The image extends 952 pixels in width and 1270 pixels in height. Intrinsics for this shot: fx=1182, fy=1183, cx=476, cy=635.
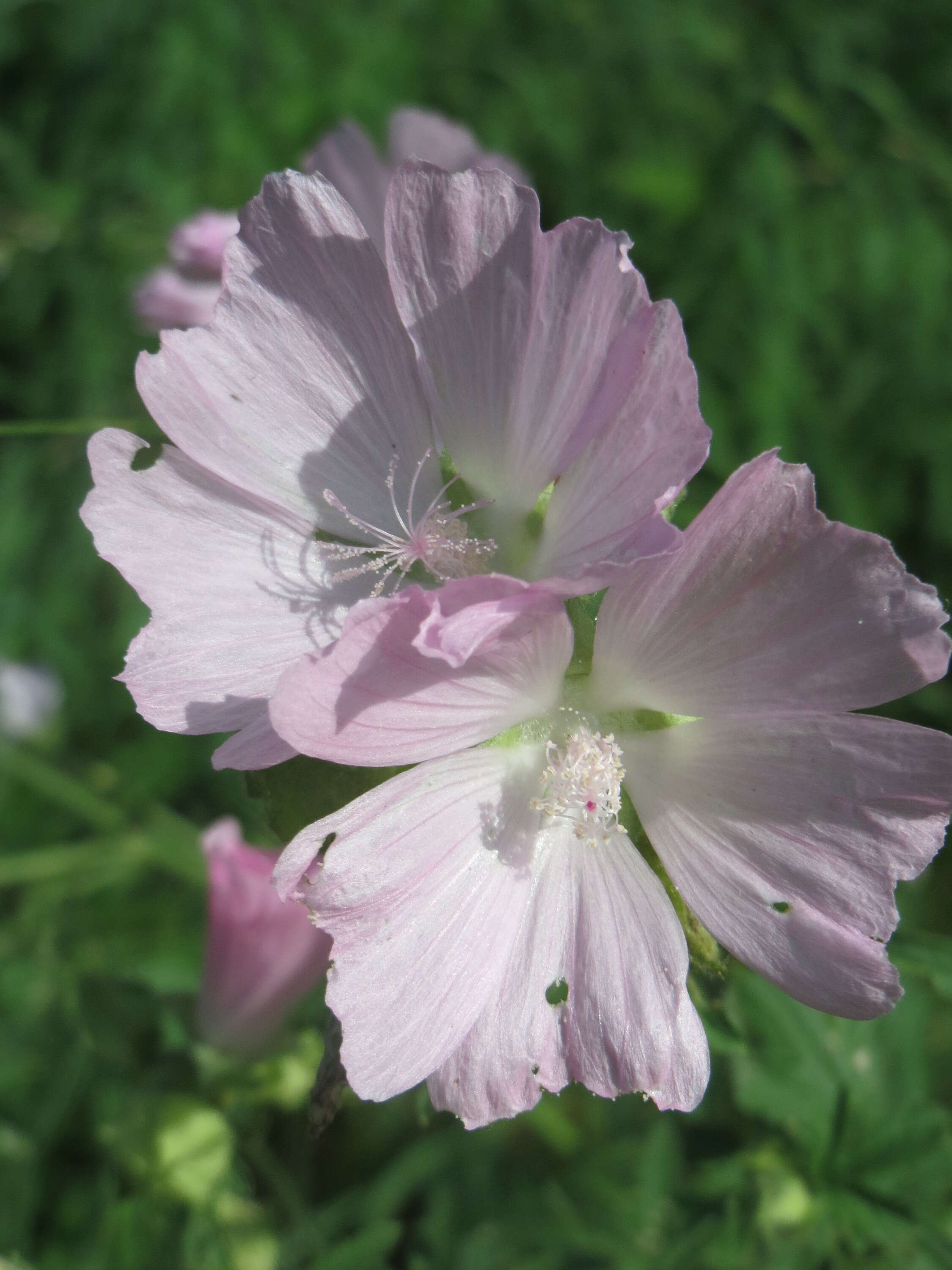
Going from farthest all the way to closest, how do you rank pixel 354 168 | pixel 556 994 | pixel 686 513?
pixel 686 513
pixel 354 168
pixel 556 994

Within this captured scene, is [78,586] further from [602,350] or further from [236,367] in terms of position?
[602,350]

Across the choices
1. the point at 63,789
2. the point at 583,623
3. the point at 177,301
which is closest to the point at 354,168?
the point at 177,301

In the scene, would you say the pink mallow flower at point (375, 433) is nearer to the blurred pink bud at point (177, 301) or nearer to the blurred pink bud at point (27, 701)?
Result: the blurred pink bud at point (177, 301)

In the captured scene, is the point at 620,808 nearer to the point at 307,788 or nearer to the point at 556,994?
the point at 556,994

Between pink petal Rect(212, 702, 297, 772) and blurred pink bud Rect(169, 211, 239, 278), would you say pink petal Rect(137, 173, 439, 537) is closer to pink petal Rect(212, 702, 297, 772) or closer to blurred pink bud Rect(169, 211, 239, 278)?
pink petal Rect(212, 702, 297, 772)

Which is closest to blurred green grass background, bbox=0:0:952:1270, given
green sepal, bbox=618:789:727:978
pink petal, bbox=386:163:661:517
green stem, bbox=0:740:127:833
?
→ green stem, bbox=0:740:127:833

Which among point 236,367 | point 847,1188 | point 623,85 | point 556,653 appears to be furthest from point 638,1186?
point 623,85
